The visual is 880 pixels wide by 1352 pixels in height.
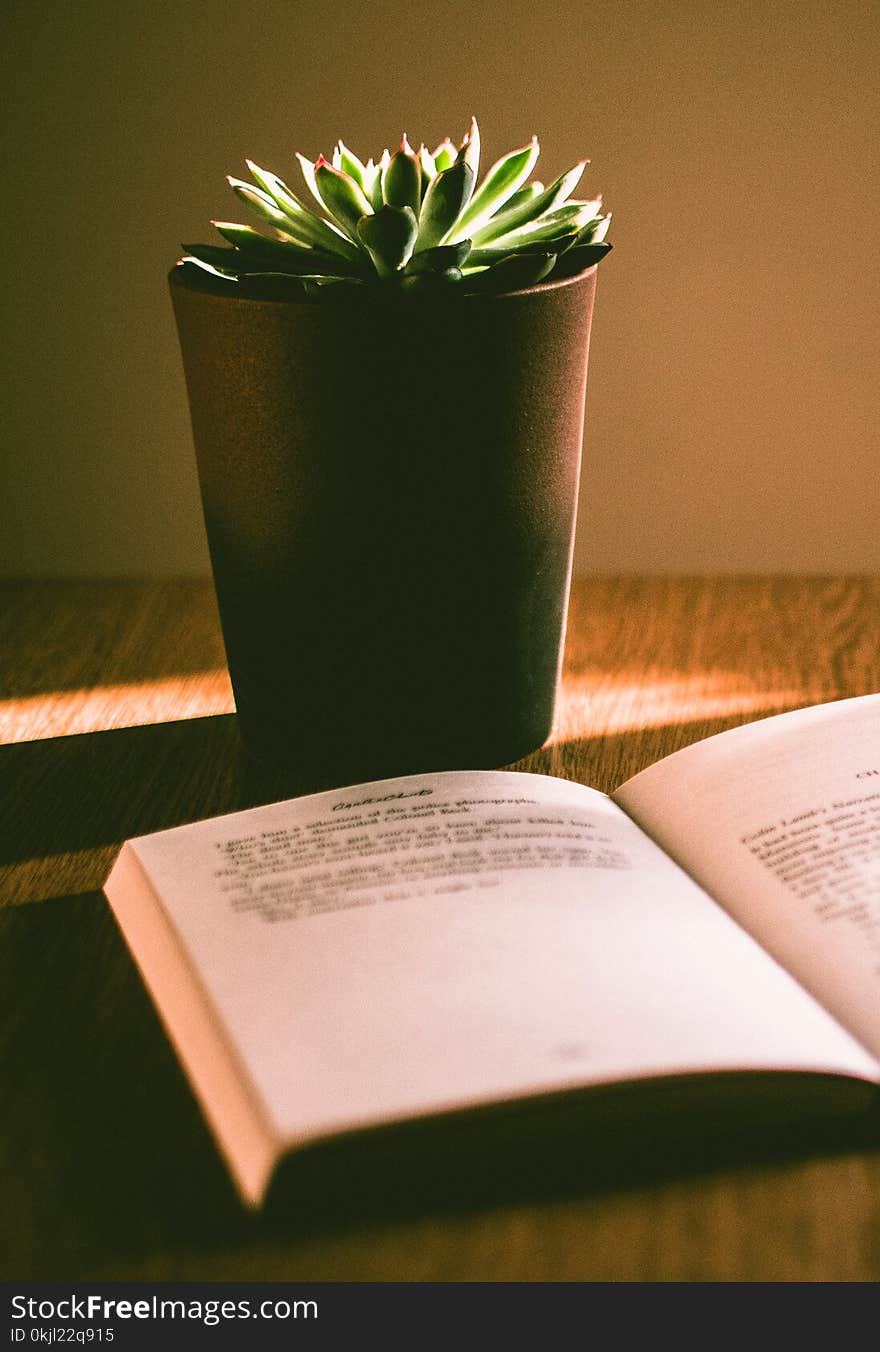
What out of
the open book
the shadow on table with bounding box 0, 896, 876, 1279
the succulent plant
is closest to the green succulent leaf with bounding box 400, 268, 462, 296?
the succulent plant

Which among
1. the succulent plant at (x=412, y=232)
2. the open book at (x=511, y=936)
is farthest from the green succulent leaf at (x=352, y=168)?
the open book at (x=511, y=936)

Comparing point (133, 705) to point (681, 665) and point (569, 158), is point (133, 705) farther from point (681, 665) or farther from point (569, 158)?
point (569, 158)

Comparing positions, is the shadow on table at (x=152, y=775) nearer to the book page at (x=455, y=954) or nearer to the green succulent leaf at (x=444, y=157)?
the book page at (x=455, y=954)

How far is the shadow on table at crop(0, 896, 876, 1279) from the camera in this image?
38cm

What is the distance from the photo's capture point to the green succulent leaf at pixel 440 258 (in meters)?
0.54

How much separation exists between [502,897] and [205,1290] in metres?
0.18

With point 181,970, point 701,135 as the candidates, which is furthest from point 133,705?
point 701,135

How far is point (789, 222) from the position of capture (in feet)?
3.01

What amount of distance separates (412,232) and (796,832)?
0.32m

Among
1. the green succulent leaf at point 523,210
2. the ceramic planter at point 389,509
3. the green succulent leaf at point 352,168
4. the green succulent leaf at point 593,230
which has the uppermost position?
the green succulent leaf at point 352,168

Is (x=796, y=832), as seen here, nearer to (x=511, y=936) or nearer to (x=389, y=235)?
(x=511, y=936)

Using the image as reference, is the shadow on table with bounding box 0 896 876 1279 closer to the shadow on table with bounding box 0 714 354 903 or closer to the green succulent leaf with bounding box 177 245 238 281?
the shadow on table with bounding box 0 714 354 903

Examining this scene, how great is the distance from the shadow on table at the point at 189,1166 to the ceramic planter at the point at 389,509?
224 millimetres

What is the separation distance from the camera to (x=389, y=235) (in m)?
0.53
